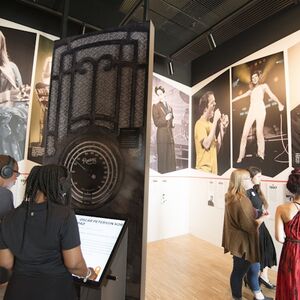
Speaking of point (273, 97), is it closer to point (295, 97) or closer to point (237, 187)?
point (295, 97)

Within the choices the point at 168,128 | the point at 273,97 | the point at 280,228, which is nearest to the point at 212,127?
the point at 168,128

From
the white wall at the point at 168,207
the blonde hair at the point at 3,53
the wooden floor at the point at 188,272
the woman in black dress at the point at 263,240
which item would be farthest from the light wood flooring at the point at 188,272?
the blonde hair at the point at 3,53

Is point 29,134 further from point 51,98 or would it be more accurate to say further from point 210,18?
point 210,18

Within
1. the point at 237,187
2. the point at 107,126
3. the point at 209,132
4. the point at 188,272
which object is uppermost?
the point at 209,132

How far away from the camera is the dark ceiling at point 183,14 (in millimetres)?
3578

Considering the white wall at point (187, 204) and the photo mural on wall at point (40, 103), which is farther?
the white wall at point (187, 204)

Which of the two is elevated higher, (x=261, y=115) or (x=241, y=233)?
(x=261, y=115)

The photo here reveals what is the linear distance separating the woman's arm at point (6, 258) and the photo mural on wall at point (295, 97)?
132 inches

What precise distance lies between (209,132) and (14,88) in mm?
3331

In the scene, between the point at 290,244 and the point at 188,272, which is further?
the point at 188,272

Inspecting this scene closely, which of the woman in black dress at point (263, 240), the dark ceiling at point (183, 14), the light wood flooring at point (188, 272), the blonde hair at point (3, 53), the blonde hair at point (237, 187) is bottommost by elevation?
the light wood flooring at point (188, 272)

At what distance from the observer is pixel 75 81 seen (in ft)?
5.75

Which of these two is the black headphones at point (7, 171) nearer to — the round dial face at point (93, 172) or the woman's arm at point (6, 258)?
the round dial face at point (93, 172)

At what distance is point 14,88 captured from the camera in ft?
11.2
